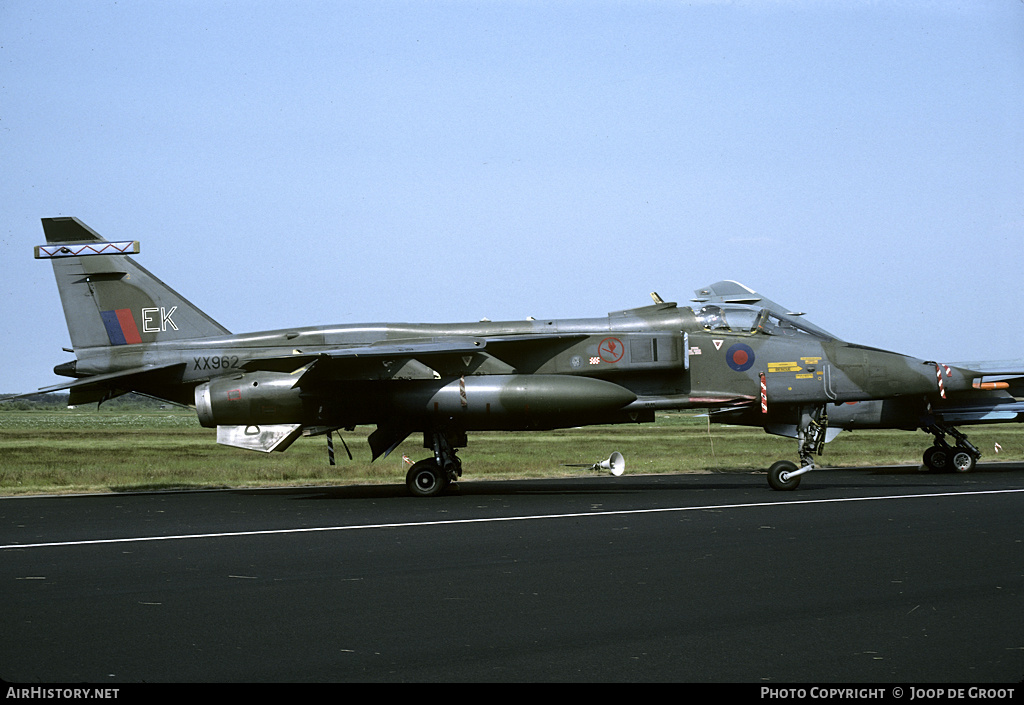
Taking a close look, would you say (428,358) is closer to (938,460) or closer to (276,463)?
(938,460)

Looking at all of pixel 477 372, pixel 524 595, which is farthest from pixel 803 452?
pixel 524 595

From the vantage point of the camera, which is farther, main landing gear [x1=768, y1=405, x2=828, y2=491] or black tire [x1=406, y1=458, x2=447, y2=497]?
black tire [x1=406, y1=458, x2=447, y2=497]

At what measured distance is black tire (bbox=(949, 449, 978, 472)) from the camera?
871 inches

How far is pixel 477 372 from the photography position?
55.3 ft

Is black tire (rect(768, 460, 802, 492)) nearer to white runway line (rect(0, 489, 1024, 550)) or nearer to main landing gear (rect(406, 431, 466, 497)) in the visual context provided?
white runway line (rect(0, 489, 1024, 550))

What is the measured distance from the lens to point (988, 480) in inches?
741

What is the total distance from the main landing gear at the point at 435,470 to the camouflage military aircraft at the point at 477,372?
0.08 ft

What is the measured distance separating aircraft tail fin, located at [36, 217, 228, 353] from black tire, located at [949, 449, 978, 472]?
16587 mm

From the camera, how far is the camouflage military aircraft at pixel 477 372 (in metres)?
16.0

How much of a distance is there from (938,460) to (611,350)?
33.8ft

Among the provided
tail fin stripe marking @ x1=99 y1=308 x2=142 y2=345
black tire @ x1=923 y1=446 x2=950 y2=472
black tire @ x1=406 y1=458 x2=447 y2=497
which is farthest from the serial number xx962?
black tire @ x1=923 y1=446 x2=950 y2=472

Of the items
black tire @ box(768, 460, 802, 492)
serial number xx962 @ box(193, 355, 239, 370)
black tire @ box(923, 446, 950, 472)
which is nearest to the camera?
black tire @ box(768, 460, 802, 492)

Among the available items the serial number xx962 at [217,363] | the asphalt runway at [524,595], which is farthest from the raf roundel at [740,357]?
the serial number xx962 at [217,363]
